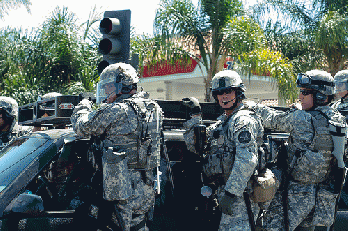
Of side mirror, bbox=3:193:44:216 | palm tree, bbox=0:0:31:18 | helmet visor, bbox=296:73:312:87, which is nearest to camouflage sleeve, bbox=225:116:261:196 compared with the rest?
helmet visor, bbox=296:73:312:87

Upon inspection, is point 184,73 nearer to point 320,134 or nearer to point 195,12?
point 195,12

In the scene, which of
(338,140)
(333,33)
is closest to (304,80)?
(338,140)

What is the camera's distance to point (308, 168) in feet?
11.8

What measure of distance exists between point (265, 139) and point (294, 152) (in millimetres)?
281

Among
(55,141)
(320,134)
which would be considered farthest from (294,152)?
(55,141)

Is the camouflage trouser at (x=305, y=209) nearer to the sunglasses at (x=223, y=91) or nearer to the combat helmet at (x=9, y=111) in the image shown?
the sunglasses at (x=223, y=91)

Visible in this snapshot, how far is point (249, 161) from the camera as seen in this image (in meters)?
3.06

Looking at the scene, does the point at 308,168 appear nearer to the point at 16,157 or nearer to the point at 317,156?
the point at 317,156

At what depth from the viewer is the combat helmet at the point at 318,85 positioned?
148 inches

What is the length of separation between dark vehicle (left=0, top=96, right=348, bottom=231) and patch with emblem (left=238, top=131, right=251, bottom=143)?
527 mm

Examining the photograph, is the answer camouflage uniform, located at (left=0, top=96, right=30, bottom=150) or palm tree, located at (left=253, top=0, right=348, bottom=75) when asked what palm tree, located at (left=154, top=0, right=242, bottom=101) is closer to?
palm tree, located at (left=253, top=0, right=348, bottom=75)

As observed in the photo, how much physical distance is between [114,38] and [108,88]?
1507 mm

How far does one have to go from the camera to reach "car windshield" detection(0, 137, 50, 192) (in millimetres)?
2913

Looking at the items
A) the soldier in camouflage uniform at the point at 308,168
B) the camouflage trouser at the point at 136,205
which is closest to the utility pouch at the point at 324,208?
the soldier in camouflage uniform at the point at 308,168
